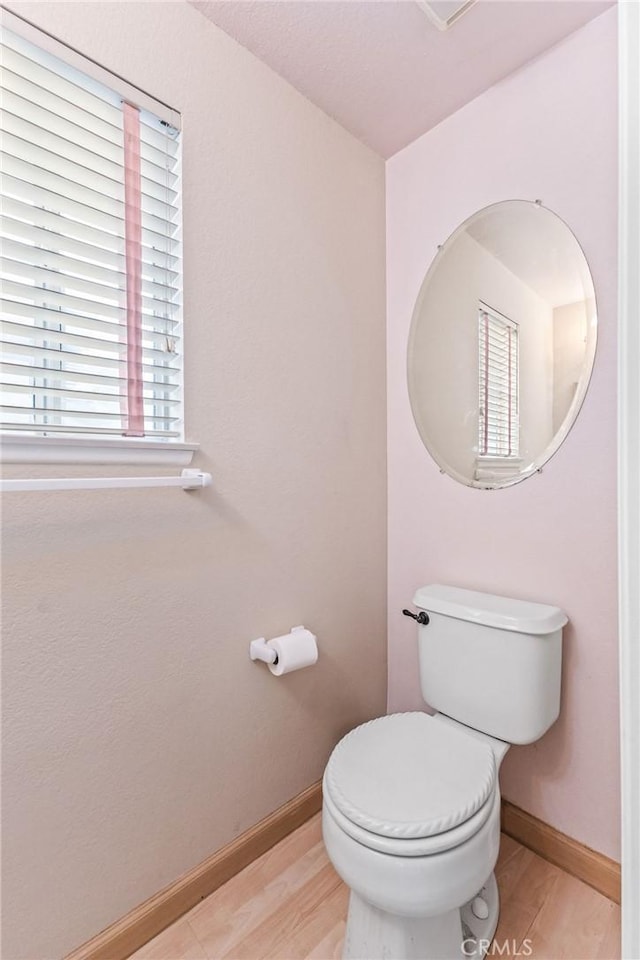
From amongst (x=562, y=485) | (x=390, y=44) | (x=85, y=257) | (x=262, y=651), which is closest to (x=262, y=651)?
(x=262, y=651)

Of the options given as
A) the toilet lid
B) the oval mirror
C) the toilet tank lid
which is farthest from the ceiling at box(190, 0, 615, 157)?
the toilet lid

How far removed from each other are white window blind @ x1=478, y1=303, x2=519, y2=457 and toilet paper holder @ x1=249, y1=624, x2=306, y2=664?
34.1 inches

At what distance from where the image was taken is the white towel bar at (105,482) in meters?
0.82

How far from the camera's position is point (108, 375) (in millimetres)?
1027

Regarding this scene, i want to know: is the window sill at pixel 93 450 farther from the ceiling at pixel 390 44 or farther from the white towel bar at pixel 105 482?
the ceiling at pixel 390 44

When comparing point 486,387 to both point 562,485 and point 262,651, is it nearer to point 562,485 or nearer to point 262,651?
point 562,485

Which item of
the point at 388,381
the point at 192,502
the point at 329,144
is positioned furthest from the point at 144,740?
A: the point at 329,144

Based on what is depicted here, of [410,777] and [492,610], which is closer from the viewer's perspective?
[410,777]

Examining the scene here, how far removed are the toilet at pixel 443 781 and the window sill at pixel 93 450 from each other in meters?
0.83

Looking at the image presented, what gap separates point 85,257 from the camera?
0.99m

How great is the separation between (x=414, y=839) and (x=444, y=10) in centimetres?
186

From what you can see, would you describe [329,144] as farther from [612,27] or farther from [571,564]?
[571,564]

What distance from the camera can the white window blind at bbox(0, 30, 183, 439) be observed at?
896 millimetres

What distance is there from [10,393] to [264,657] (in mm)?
876
